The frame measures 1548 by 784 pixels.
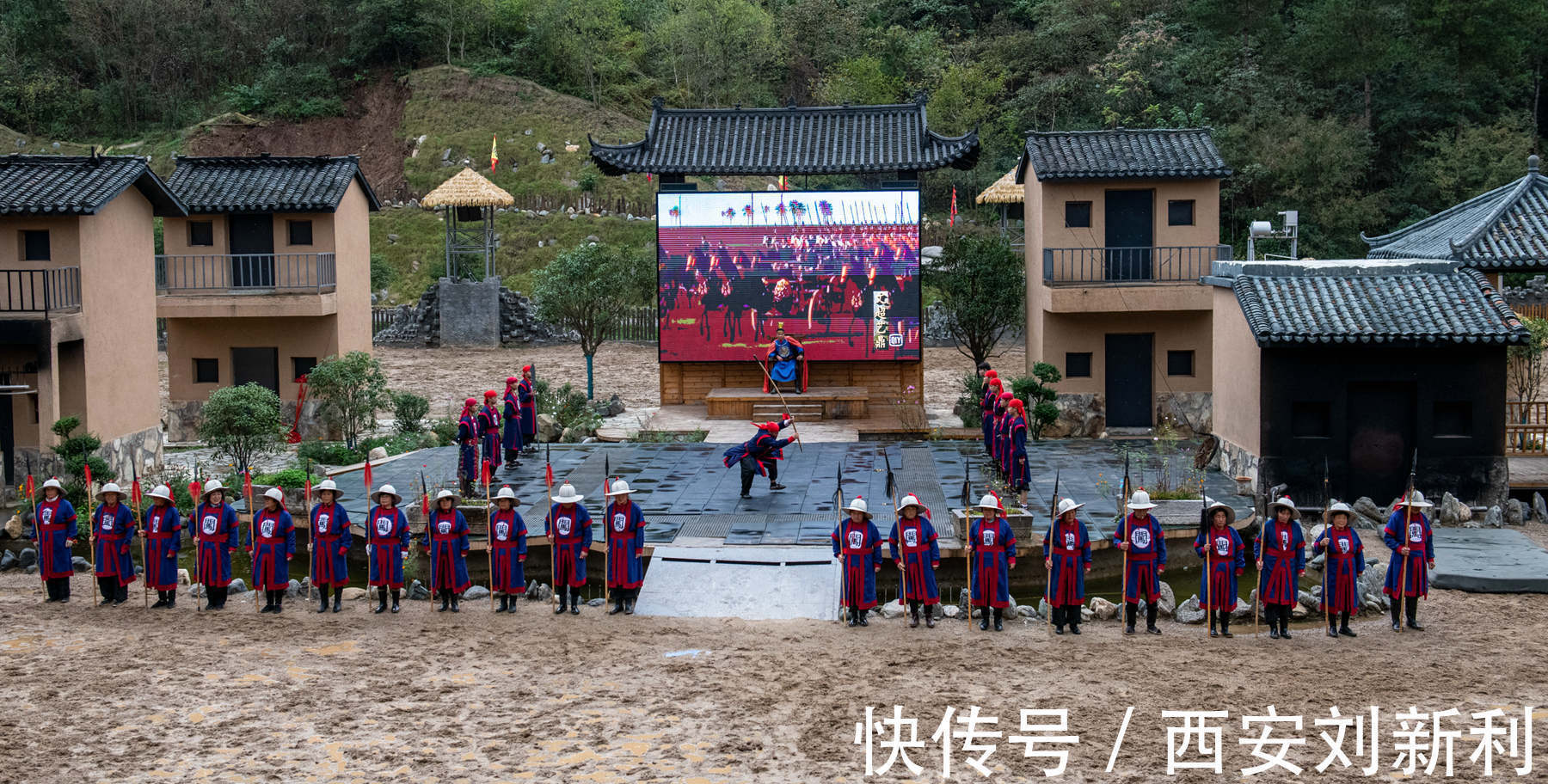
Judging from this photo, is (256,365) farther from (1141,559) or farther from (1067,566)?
(1141,559)

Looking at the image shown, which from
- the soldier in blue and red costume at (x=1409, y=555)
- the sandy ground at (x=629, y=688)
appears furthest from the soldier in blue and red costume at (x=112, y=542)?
the soldier in blue and red costume at (x=1409, y=555)

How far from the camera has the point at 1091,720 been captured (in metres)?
10.9

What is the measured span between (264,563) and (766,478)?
8.31 meters

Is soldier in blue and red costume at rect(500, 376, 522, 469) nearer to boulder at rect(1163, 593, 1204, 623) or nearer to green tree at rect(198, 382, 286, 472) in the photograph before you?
green tree at rect(198, 382, 286, 472)

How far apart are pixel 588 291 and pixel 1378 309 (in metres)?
16.7

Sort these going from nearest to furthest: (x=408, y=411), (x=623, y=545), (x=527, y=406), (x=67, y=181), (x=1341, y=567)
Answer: (x=1341, y=567) → (x=623, y=545) → (x=67, y=181) → (x=527, y=406) → (x=408, y=411)

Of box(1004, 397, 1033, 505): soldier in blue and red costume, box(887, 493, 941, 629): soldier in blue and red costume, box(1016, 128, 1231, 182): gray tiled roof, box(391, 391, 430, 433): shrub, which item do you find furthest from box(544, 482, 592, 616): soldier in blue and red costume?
box(1016, 128, 1231, 182): gray tiled roof

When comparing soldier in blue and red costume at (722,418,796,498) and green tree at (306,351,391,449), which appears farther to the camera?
green tree at (306,351,391,449)

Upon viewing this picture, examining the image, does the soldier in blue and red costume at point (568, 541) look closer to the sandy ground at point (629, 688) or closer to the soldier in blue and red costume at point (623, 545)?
the soldier in blue and red costume at point (623, 545)

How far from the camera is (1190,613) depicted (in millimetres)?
14352

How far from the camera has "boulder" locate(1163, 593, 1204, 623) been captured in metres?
14.3

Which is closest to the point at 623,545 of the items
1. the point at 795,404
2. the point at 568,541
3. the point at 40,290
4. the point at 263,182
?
the point at 568,541

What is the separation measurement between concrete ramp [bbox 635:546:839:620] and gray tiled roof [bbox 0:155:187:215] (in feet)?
34.6

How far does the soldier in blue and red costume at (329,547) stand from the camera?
14.7m
